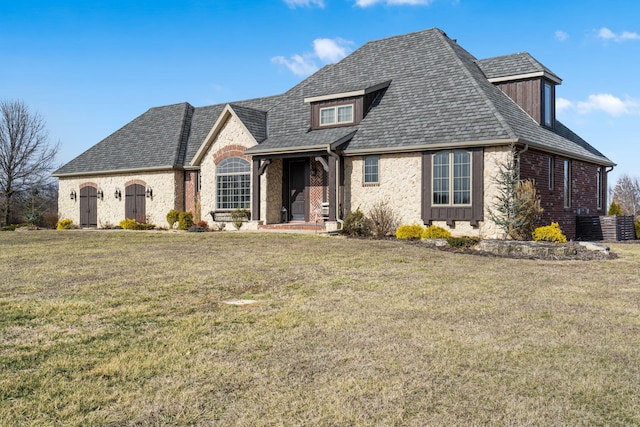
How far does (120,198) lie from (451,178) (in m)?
18.3

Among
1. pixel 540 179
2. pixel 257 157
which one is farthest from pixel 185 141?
pixel 540 179

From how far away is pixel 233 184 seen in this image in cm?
2300

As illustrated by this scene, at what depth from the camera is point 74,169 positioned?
29.5 metres

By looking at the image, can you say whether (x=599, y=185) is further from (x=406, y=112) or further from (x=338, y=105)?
(x=338, y=105)

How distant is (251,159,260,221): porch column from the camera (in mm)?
21703

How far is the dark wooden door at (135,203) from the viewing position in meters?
27.1

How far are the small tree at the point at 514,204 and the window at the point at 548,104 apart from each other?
17.7 feet

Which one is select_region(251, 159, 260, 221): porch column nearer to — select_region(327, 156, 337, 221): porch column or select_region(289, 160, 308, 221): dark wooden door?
select_region(289, 160, 308, 221): dark wooden door

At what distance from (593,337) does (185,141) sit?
24.7 meters

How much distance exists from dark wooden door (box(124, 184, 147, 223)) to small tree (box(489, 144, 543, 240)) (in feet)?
58.9

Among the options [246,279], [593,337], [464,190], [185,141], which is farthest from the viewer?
[185,141]

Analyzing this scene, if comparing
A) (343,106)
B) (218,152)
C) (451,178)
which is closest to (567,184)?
(451,178)

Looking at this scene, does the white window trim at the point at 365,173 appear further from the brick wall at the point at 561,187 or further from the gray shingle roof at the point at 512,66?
the gray shingle roof at the point at 512,66

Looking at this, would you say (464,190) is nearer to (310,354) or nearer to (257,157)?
(257,157)
